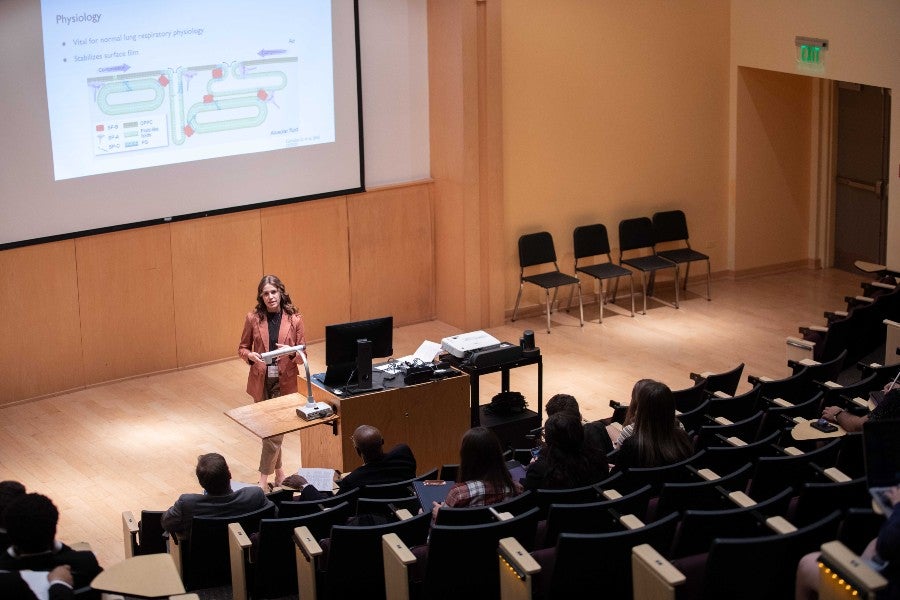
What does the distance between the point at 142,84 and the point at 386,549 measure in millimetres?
5842

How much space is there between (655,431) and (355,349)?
2.36 metres

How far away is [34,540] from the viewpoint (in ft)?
14.4

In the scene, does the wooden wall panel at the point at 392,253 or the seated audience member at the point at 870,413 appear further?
the wooden wall panel at the point at 392,253

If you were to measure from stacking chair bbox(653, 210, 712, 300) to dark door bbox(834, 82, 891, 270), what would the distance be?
1.71 metres

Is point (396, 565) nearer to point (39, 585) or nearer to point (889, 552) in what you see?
point (39, 585)

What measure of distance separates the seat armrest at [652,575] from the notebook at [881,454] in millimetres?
828

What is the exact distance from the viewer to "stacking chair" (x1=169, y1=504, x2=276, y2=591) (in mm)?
5840

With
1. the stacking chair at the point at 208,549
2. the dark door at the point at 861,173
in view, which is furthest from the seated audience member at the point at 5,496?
the dark door at the point at 861,173

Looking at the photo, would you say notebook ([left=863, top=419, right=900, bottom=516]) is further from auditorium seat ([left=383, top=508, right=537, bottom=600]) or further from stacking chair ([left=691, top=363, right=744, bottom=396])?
stacking chair ([left=691, top=363, right=744, bottom=396])

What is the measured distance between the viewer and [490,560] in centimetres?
522

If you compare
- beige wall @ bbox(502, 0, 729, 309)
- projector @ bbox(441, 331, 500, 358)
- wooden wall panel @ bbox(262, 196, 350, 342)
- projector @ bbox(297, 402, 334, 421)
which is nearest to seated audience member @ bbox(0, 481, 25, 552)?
projector @ bbox(297, 402, 334, 421)

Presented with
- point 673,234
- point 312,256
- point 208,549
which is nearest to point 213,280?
point 312,256

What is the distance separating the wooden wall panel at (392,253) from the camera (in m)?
11.3

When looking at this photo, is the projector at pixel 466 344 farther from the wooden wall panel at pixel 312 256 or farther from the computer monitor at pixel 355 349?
the wooden wall panel at pixel 312 256
